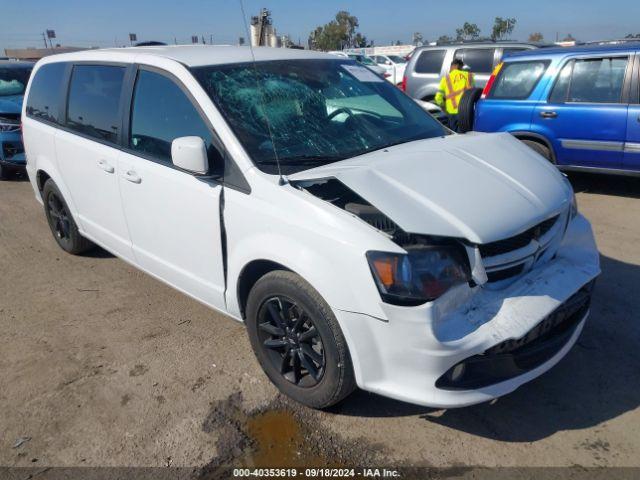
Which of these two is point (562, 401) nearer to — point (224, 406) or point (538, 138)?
point (224, 406)

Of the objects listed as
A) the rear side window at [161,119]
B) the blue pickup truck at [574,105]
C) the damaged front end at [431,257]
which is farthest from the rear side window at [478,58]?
the damaged front end at [431,257]

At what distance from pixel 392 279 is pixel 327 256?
0.32 m

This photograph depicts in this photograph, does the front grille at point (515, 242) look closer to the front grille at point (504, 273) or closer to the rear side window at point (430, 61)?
the front grille at point (504, 273)

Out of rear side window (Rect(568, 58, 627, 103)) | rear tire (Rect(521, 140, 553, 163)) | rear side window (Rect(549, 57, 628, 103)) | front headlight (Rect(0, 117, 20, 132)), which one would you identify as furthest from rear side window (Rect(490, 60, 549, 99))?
front headlight (Rect(0, 117, 20, 132))

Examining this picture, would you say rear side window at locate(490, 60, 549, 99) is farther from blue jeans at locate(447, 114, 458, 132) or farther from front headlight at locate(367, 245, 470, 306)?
front headlight at locate(367, 245, 470, 306)

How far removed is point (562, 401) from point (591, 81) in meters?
4.91

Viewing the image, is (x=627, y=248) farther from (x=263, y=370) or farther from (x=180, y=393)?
(x=180, y=393)

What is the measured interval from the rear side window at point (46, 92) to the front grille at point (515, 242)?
379cm

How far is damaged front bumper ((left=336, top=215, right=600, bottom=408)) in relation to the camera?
2.30 m

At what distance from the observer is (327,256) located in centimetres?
244

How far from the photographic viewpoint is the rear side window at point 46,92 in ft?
15.1

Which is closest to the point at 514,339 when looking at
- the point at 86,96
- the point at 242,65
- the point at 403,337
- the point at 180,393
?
the point at 403,337

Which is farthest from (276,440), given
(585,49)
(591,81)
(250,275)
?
(585,49)

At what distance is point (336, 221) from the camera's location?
2432mm
